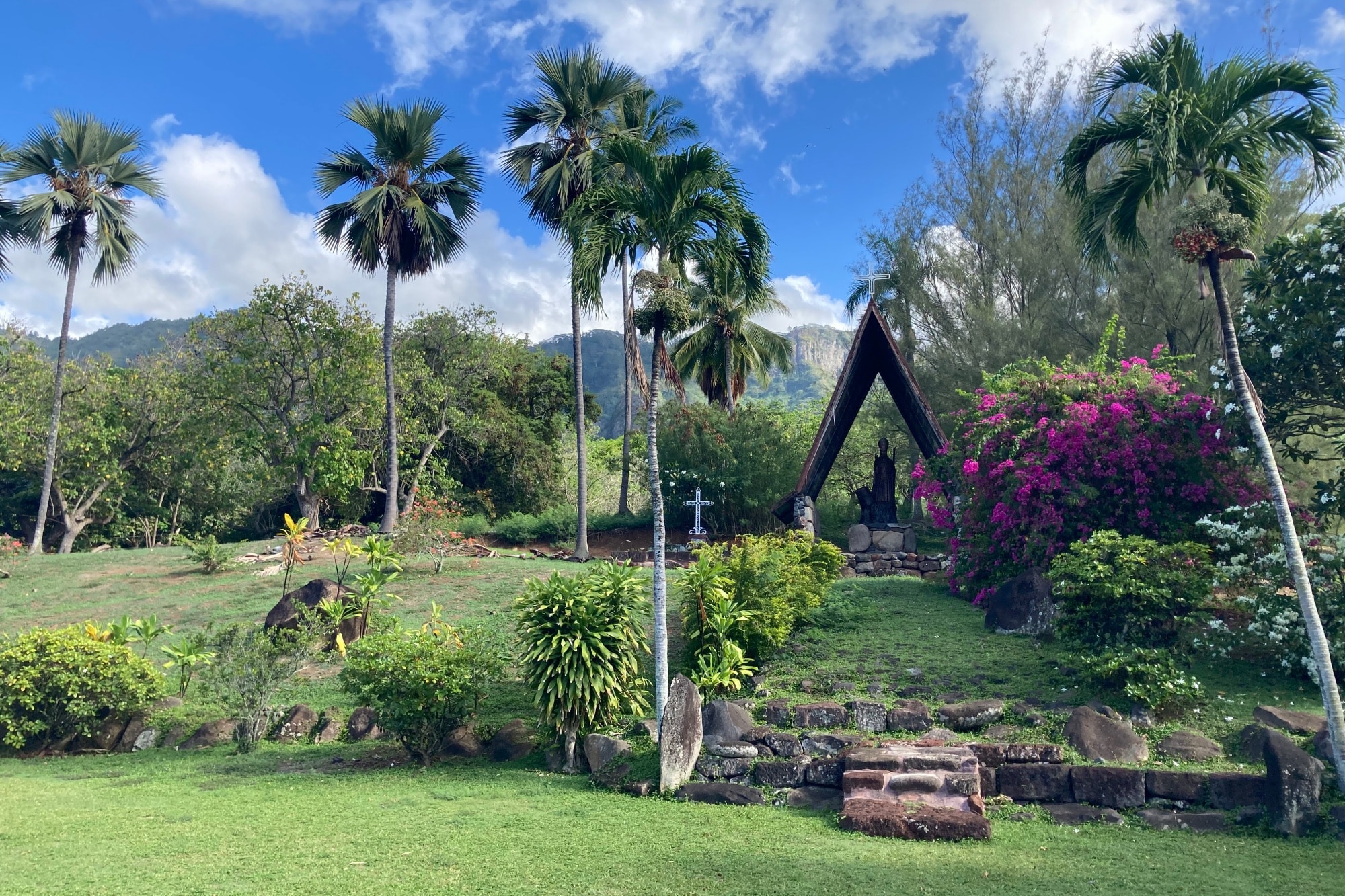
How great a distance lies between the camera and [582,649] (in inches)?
A: 377

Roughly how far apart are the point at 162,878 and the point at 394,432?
17.2 metres

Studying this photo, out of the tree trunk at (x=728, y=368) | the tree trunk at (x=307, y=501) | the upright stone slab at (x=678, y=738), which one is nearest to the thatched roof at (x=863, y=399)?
the tree trunk at (x=728, y=368)

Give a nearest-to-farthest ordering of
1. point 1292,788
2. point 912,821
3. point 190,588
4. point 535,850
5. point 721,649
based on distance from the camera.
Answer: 1. point 535,850
2. point 1292,788
3. point 912,821
4. point 721,649
5. point 190,588

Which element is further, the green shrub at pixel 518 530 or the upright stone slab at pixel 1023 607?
the green shrub at pixel 518 530

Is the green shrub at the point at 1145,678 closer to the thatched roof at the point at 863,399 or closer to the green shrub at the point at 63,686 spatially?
the thatched roof at the point at 863,399

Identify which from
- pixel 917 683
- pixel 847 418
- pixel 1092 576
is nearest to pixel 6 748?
pixel 917 683

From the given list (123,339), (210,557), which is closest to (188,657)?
(210,557)

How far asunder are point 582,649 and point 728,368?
65.6 feet

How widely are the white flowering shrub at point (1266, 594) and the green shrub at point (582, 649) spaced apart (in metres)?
6.56

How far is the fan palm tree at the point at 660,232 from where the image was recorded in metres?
9.56

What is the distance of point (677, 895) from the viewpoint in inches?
235

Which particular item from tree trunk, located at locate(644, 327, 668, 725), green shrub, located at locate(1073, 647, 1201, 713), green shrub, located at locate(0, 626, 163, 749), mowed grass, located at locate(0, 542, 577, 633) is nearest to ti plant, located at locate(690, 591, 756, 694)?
tree trunk, located at locate(644, 327, 668, 725)

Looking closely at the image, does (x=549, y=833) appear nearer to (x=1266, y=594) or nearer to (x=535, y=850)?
(x=535, y=850)

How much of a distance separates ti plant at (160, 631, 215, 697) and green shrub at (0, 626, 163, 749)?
0.43 metres
